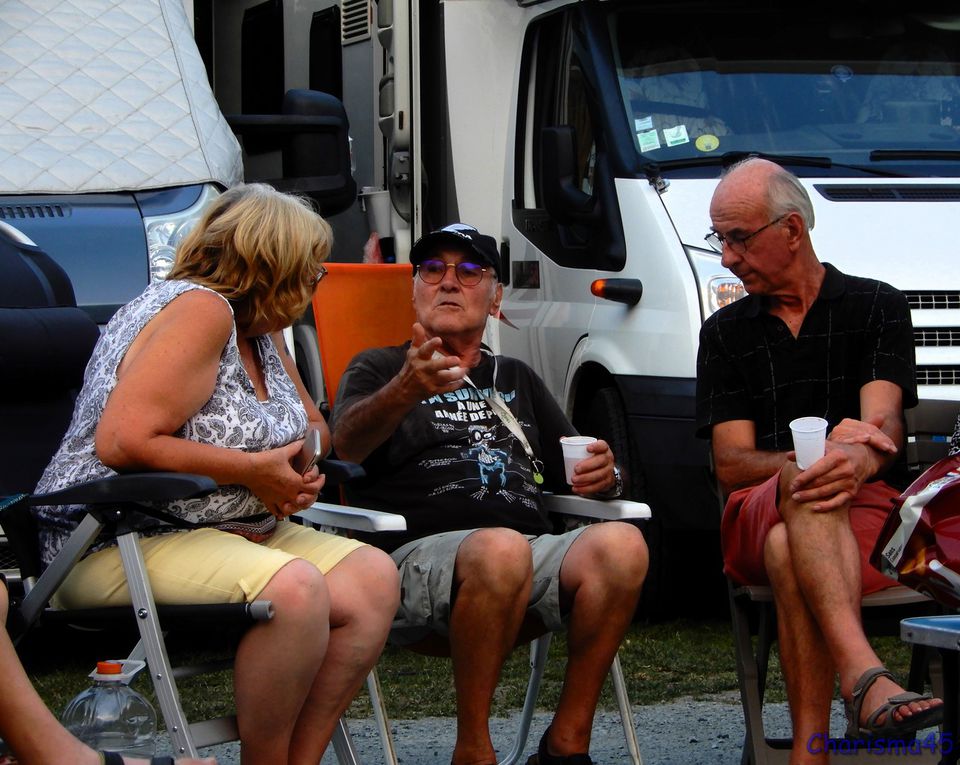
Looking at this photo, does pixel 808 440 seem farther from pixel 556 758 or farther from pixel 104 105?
pixel 104 105

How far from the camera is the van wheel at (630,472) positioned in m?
5.83

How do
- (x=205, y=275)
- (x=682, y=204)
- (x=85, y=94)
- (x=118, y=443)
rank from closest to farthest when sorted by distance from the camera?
(x=118, y=443)
(x=205, y=275)
(x=682, y=204)
(x=85, y=94)

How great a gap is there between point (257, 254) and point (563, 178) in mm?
2671

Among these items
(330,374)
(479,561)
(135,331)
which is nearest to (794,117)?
(330,374)

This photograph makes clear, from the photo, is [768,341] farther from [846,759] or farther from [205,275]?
[205,275]

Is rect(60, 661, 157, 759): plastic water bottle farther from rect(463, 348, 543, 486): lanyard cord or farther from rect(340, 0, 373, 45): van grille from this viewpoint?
rect(340, 0, 373, 45): van grille

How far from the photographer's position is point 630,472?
→ 5855 mm

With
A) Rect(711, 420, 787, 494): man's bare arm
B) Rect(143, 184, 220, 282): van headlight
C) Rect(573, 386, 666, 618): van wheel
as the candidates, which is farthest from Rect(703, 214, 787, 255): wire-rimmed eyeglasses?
Rect(143, 184, 220, 282): van headlight

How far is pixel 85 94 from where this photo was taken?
6.26m

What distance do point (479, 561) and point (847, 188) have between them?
2616mm

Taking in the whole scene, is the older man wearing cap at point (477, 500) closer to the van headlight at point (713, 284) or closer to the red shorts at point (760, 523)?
the red shorts at point (760, 523)

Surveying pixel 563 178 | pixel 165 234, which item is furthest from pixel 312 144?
pixel 563 178

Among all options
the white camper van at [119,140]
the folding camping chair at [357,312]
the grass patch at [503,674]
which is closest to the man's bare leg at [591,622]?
the grass patch at [503,674]

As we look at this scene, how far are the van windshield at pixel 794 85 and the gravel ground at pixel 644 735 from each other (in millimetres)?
1943
